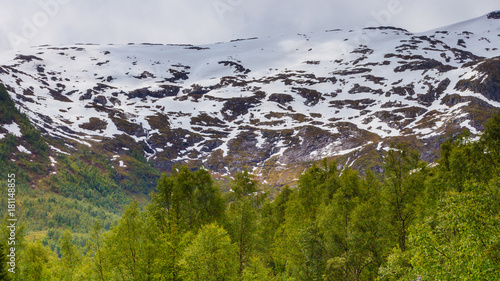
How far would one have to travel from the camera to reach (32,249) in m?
47.7

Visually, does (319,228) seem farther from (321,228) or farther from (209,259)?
(209,259)

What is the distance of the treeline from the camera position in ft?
80.7

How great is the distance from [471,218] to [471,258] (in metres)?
2.51

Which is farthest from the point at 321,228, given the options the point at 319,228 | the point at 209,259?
the point at 209,259

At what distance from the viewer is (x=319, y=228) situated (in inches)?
1346

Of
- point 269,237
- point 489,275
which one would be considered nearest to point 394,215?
point 489,275

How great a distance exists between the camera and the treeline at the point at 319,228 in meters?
24.6

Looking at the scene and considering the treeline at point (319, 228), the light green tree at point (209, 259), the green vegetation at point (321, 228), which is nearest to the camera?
the green vegetation at point (321, 228)

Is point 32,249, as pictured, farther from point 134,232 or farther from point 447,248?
point 447,248

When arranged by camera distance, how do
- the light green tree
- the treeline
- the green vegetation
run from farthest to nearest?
the light green tree < the treeline < the green vegetation

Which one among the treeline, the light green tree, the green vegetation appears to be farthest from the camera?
the light green tree

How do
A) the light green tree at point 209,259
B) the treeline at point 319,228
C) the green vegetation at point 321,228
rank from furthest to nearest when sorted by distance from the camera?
1. the light green tree at point 209,259
2. the treeline at point 319,228
3. the green vegetation at point 321,228

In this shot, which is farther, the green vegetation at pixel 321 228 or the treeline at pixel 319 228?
→ the treeline at pixel 319 228

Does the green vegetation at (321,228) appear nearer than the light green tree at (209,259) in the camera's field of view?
Yes
